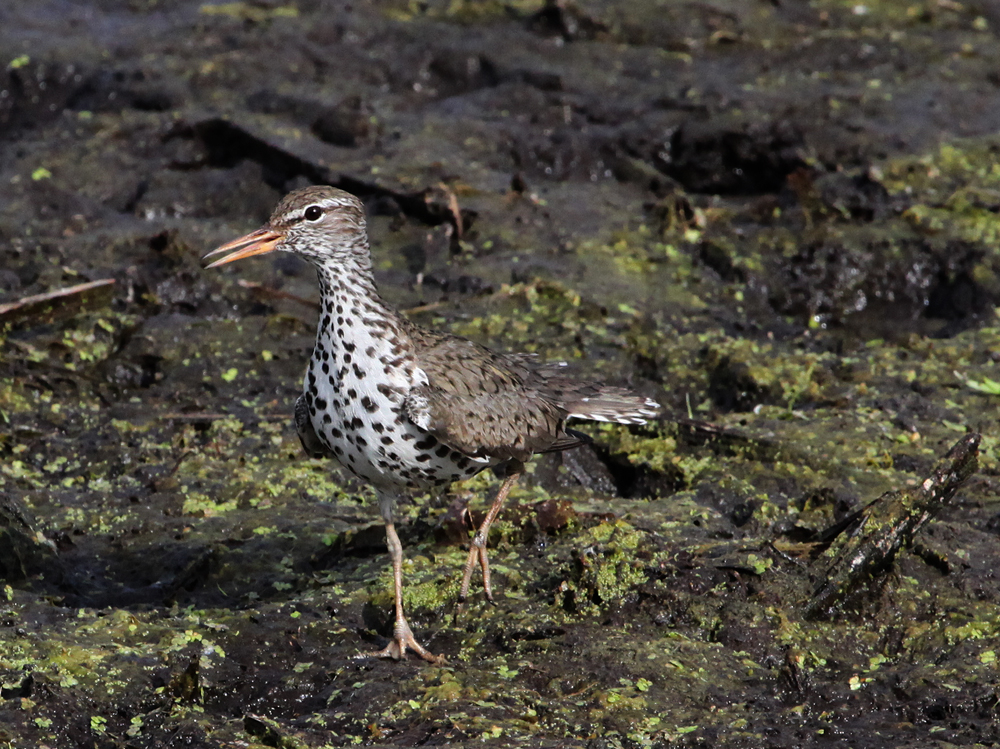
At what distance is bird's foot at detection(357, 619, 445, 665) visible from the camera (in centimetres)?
554

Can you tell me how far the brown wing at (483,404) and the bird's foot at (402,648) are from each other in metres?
0.81

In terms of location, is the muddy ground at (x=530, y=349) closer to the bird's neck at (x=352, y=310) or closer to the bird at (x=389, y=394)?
the bird at (x=389, y=394)

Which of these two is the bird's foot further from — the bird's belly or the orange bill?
the orange bill

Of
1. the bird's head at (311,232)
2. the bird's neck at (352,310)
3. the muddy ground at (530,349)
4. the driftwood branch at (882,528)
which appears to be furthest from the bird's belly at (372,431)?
the driftwood branch at (882,528)

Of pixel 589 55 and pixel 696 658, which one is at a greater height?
pixel 589 55

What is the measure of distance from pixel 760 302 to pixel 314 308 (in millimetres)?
3232

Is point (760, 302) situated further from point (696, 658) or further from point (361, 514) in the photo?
point (696, 658)

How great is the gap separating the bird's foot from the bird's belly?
25.1 inches

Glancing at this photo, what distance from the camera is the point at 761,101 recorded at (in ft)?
38.5

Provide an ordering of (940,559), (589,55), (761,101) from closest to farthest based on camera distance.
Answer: (940,559) < (761,101) < (589,55)

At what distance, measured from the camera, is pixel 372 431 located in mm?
5492

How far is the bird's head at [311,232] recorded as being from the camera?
5.82 metres

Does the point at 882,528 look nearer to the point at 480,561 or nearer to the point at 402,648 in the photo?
the point at 480,561

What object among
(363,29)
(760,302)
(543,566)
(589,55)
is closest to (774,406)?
(760,302)
